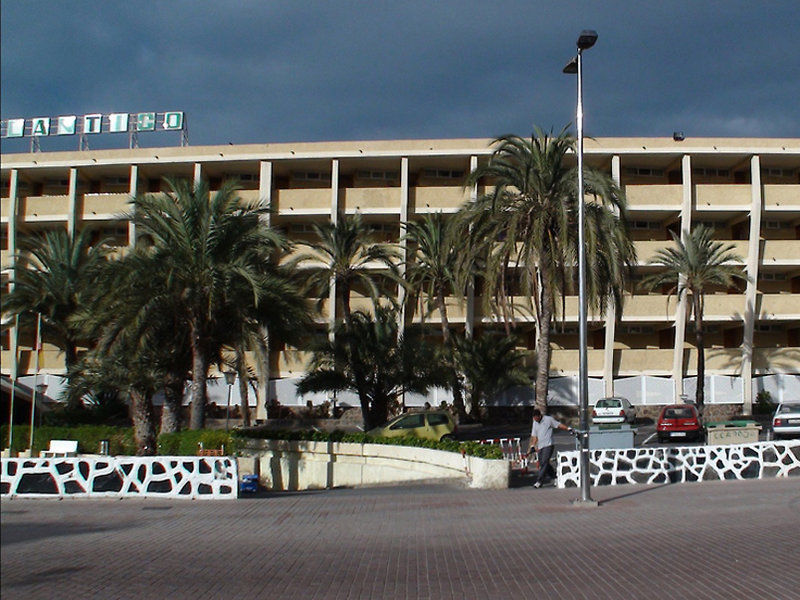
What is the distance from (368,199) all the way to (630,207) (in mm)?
14170

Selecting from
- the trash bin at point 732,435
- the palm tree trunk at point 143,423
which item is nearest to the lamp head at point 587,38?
Result: the trash bin at point 732,435

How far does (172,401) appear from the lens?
81.6 feet

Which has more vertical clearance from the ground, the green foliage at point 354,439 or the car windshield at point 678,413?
the car windshield at point 678,413

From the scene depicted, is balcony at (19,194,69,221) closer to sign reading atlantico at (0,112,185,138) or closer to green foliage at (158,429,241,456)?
sign reading atlantico at (0,112,185,138)

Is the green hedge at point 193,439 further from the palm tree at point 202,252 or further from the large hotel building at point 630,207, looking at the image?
the large hotel building at point 630,207

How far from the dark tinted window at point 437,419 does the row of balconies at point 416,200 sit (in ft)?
56.5

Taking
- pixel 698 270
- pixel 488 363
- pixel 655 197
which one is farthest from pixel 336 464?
pixel 655 197

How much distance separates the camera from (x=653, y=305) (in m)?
41.3

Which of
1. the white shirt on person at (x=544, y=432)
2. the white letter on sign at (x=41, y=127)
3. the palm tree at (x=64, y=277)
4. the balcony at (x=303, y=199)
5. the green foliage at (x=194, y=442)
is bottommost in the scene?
the green foliage at (x=194, y=442)

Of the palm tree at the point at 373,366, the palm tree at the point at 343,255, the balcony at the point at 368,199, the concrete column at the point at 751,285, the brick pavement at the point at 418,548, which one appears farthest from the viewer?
the balcony at the point at 368,199

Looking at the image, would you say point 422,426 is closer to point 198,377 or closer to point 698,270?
point 198,377

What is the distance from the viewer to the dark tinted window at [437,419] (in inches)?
1048

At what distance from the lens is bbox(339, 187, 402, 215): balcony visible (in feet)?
140

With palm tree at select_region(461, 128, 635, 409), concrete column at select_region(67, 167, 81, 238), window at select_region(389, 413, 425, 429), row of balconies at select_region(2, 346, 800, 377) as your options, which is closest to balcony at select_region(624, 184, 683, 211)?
row of balconies at select_region(2, 346, 800, 377)
